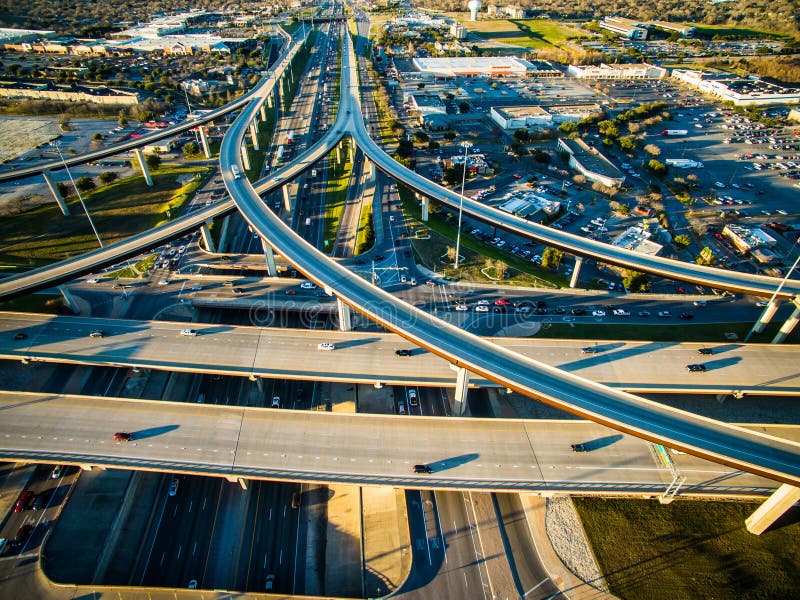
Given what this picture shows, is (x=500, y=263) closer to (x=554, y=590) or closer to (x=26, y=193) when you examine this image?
(x=554, y=590)

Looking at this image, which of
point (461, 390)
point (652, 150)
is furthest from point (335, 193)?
point (652, 150)

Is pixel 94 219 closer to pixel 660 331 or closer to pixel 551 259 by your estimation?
pixel 551 259

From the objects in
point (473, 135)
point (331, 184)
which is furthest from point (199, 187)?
point (473, 135)

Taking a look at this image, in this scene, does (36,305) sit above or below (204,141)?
below

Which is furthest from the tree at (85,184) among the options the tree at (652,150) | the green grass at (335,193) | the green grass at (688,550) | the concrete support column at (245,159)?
the tree at (652,150)

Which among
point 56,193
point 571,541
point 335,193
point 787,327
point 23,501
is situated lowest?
point 571,541

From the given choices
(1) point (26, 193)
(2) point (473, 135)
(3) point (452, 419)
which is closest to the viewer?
(3) point (452, 419)

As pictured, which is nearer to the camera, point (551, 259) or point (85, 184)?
point (551, 259)

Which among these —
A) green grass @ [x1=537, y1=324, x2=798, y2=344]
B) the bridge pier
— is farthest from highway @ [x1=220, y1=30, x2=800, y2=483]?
the bridge pier
